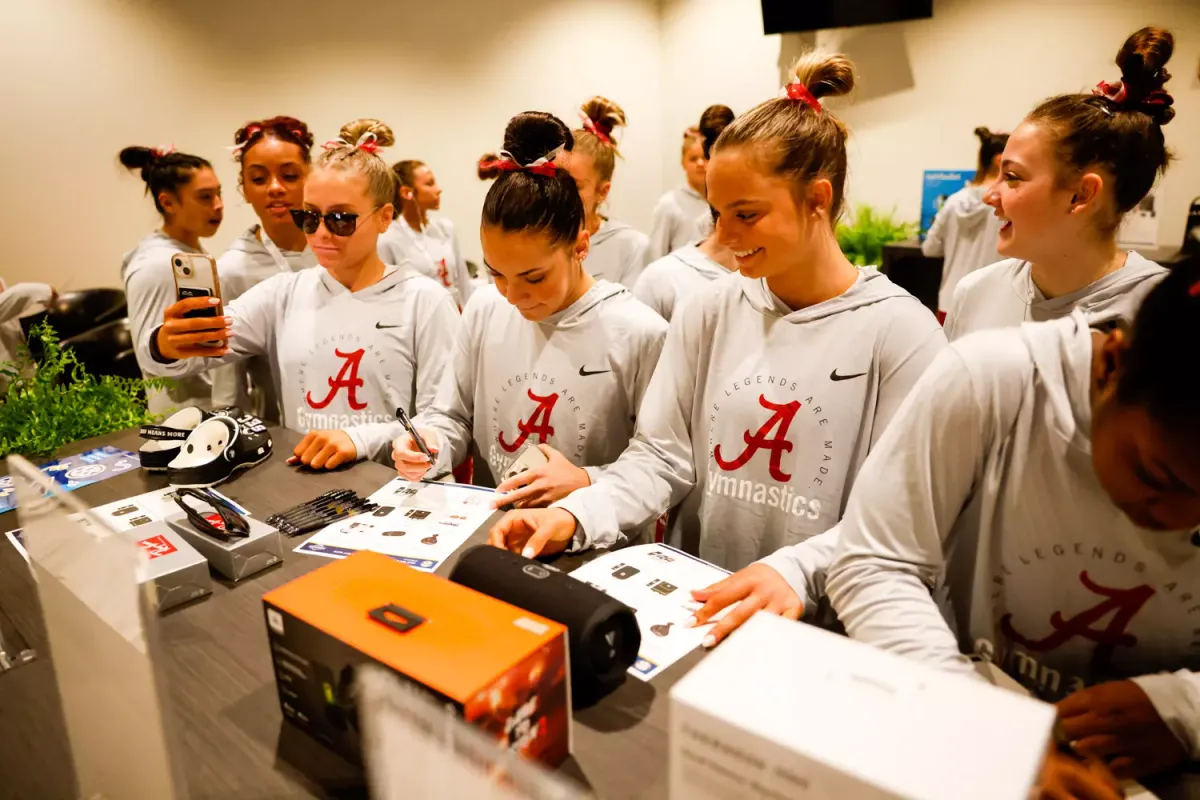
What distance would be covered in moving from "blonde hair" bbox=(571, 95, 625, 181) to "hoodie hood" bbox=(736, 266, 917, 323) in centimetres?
190

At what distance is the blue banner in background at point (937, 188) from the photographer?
5562 millimetres

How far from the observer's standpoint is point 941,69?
5.61 m

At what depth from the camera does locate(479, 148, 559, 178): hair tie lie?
5.82 ft

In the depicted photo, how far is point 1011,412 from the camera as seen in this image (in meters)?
0.99

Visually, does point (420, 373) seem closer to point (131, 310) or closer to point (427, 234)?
point (131, 310)

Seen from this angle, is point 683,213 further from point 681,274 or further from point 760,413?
point 760,413

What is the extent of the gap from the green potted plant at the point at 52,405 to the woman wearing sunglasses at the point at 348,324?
18 cm

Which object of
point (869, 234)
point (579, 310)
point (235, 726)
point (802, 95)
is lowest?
point (235, 726)

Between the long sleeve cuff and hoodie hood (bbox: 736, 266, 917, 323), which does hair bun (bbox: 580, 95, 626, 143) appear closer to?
hoodie hood (bbox: 736, 266, 917, 323)

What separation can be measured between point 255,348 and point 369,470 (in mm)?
941

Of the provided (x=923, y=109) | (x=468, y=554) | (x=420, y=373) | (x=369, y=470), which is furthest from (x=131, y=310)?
(x=923, y=109)

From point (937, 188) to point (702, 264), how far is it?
145 inches

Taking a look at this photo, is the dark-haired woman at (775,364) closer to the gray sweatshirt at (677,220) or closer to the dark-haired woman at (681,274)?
the dark-haired woman at (681,274)

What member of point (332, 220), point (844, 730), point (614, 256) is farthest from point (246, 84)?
point (844, 730)
